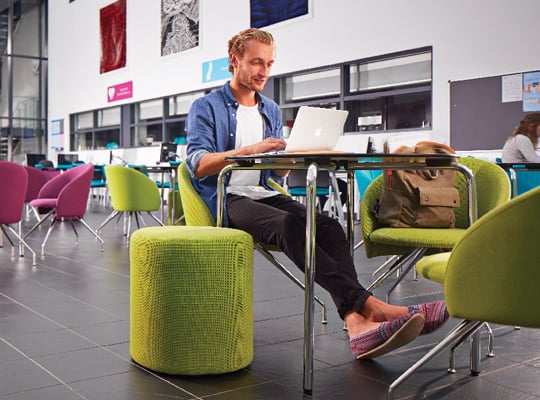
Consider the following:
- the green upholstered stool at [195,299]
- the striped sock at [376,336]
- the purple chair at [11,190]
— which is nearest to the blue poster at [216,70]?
the purple chair at [11,190]

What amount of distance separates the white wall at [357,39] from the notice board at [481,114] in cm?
10

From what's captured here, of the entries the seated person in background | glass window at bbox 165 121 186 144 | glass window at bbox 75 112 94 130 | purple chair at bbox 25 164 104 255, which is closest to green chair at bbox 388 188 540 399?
purple chair at bbox 25 164 104 255

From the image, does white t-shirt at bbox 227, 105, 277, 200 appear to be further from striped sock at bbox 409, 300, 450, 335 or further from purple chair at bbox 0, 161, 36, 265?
purple chair at bbox 0, 161, 36, 265

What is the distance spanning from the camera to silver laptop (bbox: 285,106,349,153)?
186 cm

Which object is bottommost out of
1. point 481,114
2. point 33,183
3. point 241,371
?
point 241,371

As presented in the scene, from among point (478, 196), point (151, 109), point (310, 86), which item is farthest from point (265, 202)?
point (151, 109)

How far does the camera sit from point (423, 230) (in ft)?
→ 7.45

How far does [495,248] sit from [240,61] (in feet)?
4.67

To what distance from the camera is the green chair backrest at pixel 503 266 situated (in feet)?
4.03

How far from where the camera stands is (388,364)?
6.44 feet

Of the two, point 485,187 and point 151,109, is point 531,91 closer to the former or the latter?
point 485,187

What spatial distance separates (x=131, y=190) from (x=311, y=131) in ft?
13.3

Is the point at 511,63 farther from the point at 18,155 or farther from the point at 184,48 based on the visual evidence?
the point at 18,155

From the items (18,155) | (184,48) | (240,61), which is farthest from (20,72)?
(240,61)
